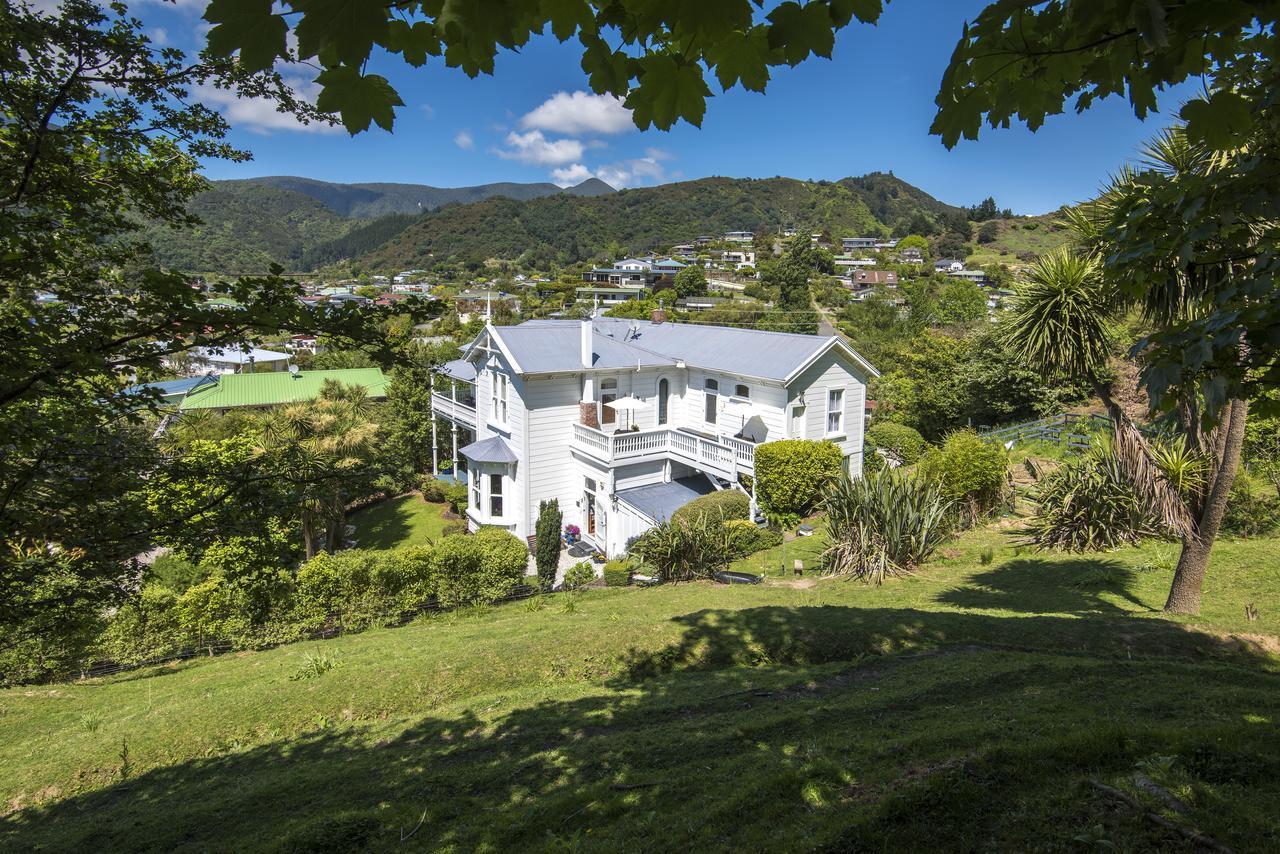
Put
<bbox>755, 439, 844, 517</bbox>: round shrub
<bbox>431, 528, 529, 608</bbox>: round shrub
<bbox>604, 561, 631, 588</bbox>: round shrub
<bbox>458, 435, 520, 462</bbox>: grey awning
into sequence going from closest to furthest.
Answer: <bbox>431, 528, 529, 608</bbox>: round shrub, <bbox>604, 561, 631, 588</bbox>: round shrub, <bbox>755, 439, 844, 517</bbox>: round shrub, <bbox>458, 435, 520, 462</bbox>: grey awning

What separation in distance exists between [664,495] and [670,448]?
1.75m

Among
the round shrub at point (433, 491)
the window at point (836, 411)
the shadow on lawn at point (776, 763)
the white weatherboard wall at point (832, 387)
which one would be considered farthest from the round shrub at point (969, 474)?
the round shrub at point (433, 491)

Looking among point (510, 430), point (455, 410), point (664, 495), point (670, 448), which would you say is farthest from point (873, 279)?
point (664, 495)

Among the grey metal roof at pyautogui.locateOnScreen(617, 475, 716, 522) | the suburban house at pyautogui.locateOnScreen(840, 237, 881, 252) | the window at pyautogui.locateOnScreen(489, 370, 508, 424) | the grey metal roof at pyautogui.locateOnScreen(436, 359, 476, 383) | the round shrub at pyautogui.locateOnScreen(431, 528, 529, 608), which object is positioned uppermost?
the suburban house at pyautogui.locateOnScreen(840, 237, 881, 252)

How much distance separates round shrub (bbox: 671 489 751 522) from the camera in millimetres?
17428

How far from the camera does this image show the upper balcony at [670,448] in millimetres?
19297

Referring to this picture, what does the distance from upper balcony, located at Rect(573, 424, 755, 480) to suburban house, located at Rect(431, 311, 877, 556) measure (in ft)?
0.12

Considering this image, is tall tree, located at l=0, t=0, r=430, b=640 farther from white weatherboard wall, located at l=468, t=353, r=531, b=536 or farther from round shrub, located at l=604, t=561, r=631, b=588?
white weatherboard wall, located at l=468, t=353, r=531, b=536

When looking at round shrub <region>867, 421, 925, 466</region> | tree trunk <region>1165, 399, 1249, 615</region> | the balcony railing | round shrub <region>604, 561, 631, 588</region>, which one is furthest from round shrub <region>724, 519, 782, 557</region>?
the balcony railing

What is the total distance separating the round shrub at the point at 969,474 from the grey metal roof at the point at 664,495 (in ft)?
22.8

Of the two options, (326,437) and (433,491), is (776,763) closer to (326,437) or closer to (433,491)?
(326,437)

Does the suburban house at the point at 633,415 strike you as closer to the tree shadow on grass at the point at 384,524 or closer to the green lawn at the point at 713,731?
the tree shadow on grass at the point at 384,524

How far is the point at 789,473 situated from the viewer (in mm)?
18250

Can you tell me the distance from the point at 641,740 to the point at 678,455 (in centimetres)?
1586
